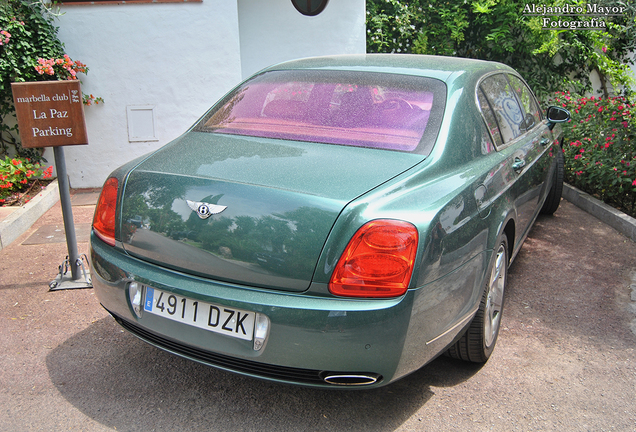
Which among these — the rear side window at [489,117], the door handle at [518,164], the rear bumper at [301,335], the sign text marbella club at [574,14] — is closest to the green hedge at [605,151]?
the door handle at [518,164]

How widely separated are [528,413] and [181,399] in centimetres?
157

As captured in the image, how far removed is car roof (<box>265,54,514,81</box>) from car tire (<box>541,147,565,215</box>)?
2.16 metres

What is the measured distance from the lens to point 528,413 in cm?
235

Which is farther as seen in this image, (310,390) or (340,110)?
(340,110)

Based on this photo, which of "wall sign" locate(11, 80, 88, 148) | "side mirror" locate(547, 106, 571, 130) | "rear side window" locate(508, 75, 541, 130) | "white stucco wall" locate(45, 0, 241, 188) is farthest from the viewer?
"white stucco wall" locate(45, 0, 241, 188)

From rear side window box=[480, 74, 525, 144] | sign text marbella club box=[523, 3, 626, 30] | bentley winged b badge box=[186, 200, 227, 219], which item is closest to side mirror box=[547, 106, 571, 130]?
rear side window box=[480, 74, 525, 144]

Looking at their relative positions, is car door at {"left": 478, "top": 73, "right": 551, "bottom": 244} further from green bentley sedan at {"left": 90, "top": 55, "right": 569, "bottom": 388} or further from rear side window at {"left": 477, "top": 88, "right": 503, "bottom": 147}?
green bentley sedan at {"left": 90, "top": 55, "right": 569, "bottom": 388}

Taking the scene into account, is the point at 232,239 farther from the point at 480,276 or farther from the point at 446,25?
the point at 446,25

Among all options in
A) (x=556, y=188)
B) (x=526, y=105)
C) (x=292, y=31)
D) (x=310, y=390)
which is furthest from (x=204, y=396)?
(x=292, y=31)

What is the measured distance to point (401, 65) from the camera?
2.97 metres

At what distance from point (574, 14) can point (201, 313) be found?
8801mm

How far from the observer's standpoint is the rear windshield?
250cm

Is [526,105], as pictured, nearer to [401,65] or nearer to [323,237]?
[401,65]

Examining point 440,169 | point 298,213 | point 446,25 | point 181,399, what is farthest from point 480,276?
point 446,25
